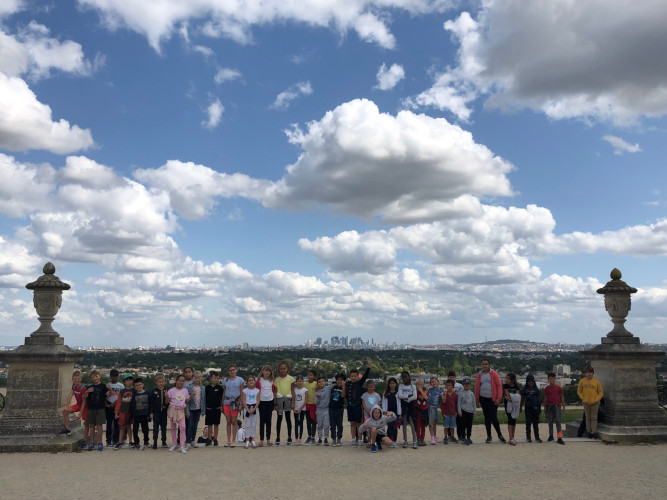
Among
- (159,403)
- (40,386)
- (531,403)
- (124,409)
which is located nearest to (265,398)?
(159,403)

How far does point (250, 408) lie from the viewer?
976 centimetres

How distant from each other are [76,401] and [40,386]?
0.67 metres

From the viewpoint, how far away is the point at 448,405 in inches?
387

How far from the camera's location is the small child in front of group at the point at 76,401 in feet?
30.3

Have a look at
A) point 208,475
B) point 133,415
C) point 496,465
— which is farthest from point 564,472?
point 133,415

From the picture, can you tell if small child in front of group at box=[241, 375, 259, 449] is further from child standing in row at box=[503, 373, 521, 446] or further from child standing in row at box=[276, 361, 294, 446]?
child standing in row at box=[503, 373, 521, 446]

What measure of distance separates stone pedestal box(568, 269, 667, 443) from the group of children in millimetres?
549

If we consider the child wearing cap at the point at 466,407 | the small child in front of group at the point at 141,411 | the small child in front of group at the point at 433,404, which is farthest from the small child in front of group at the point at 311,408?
the small child in front of group at the point at 141,411

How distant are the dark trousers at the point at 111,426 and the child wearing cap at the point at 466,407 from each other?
6423mm

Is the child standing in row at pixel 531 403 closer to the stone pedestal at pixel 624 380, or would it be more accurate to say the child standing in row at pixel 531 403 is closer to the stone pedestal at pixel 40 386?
the stone pedestal at pixel 624 380

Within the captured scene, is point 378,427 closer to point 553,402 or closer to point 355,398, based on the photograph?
point 355,398

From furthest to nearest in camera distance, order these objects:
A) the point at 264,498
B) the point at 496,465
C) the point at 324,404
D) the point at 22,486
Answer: the point at 324,404 → the point at 496,465 → the point at 22,486 → the point at 264,498

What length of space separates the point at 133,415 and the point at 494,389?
262 inches

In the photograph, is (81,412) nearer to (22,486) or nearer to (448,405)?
(22,486)
